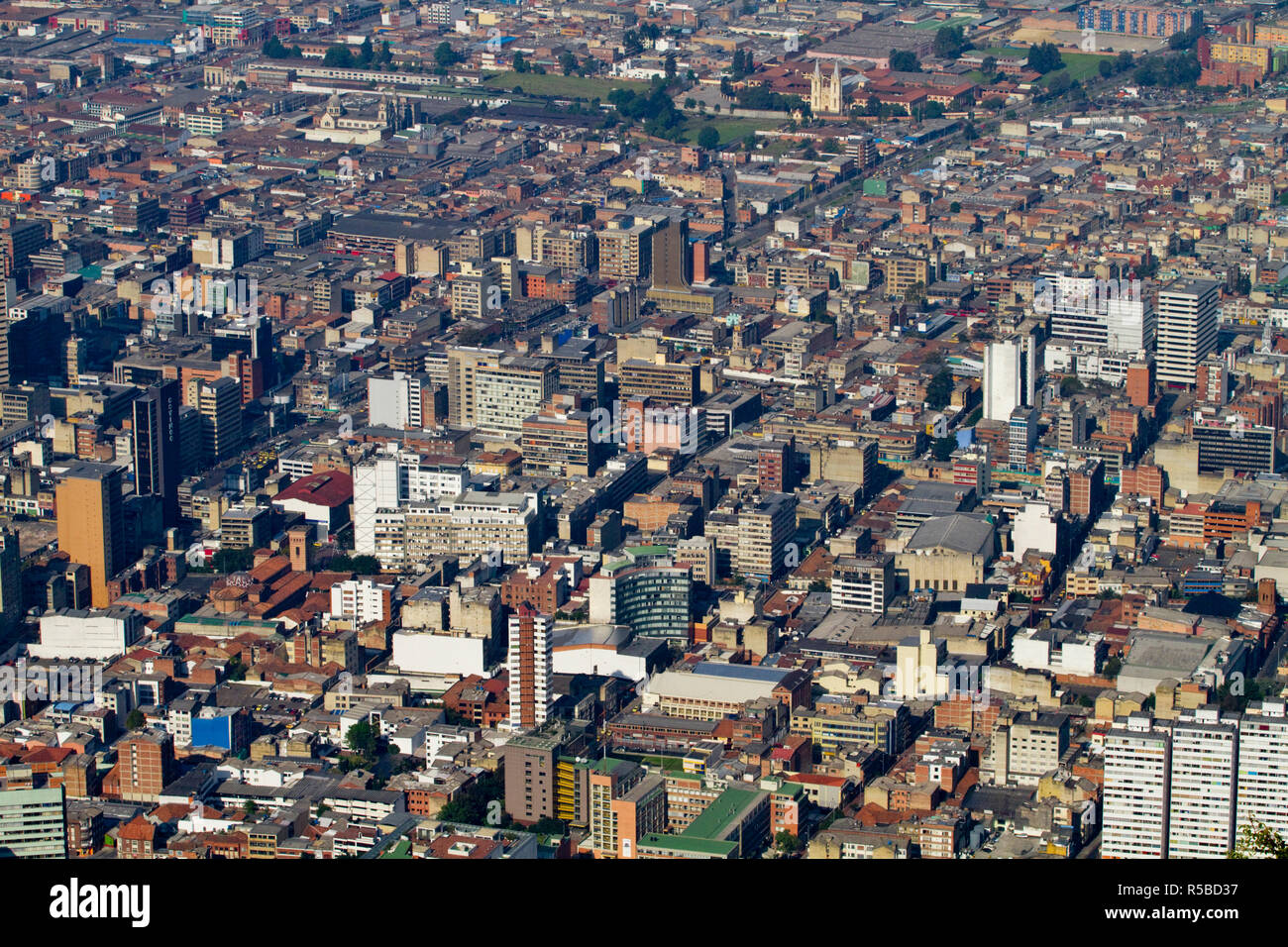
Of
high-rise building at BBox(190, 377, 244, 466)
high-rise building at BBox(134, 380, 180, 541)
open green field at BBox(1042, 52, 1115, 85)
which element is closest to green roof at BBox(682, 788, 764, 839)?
high-rise building at BBox(134, 380, 180, 541)

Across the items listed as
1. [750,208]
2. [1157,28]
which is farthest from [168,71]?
[1157,28]

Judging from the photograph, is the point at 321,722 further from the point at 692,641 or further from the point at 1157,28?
the point at 1157,28

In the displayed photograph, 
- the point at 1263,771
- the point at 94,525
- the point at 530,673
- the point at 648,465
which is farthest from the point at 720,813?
the point at 648,465

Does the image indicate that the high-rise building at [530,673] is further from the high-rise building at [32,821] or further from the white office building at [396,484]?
the white office building at [396,484]

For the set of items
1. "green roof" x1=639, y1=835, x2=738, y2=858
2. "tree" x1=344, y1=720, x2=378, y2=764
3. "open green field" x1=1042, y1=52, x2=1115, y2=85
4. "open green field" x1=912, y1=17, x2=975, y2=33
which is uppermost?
"open green field" x1=912, y1=17, x2=975, y2=33

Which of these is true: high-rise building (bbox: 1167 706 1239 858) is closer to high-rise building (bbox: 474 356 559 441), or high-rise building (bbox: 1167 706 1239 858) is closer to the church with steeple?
high-rise building (bbox: 474 356 559 441)

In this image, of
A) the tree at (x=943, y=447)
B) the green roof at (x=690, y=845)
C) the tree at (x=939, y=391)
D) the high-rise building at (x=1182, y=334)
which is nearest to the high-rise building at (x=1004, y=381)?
the tree at (x=939, y=391)
